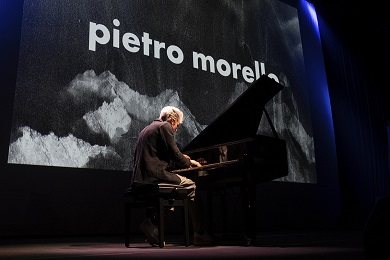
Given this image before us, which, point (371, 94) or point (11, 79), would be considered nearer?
point (11, 79)

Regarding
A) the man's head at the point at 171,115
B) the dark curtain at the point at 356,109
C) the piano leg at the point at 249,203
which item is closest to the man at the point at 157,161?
the man's head at the point at 171,115

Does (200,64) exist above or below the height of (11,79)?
above

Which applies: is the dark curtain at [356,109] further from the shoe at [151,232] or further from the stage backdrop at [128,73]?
the shoe at [151,232]

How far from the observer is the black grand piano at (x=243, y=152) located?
307 centimetres

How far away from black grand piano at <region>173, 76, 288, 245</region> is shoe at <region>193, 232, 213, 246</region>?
1.16ft

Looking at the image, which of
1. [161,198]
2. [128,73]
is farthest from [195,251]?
[128,73]

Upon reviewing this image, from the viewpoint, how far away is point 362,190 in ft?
21.3

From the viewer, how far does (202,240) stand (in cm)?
311

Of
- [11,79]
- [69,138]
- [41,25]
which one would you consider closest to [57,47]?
[41,25]

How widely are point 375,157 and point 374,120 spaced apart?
2.20 ft

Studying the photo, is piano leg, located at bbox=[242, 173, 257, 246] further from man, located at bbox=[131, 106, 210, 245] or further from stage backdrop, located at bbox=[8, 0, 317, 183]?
stage backdrop, located at bbox=[8, 0, 317, 183]

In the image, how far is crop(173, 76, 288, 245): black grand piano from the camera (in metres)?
3.07

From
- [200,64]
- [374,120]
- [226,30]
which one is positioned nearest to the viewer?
Answer: [200,64]

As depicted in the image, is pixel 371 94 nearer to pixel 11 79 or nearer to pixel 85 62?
pixel 85 62
